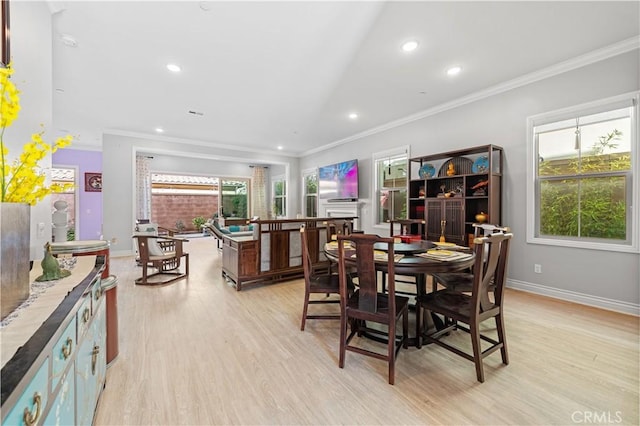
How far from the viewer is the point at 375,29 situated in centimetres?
267

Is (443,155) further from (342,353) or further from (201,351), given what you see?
(201,351)

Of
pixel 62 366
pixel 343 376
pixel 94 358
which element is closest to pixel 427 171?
pixel 343 376

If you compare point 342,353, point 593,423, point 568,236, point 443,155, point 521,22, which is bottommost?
point 593,423

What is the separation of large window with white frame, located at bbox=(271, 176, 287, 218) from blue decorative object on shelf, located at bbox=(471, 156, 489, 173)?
241 inches

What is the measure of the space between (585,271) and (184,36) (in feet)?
16.9

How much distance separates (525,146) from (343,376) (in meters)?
3.74

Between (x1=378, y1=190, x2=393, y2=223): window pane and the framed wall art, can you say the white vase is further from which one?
the framed wall art

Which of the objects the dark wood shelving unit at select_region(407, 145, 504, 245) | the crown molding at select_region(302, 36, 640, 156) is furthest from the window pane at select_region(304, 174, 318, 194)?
the dark wood shelving unit at select_region(407, 145, 504, 245)

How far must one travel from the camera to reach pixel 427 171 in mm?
4629

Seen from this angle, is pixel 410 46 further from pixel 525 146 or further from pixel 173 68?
pixel 173 68

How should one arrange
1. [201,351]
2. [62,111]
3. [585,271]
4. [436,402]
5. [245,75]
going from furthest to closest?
[62,111] < [245,75] < [585,271] < [201,351] < [436,402]

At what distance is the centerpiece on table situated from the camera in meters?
0.95

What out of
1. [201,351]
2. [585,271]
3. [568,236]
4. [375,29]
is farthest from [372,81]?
[201,351]

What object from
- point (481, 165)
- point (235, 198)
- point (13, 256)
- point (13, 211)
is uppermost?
point (481, 165)
